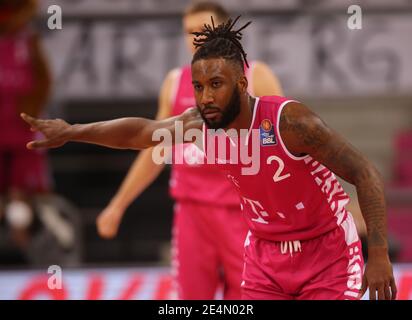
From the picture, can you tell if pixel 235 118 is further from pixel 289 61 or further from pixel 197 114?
pixel 289 61

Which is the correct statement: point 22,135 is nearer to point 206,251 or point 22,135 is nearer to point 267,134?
point 206,251

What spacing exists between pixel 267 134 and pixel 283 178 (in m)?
0.21

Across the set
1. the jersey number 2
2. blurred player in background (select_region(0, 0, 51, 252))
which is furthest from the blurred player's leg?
blurred player in background (select_region(0, 0, 51, 252))

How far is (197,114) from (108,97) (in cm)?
489

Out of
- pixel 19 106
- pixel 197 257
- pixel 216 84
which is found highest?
pixel 19 106

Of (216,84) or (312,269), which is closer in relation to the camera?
(216,84)

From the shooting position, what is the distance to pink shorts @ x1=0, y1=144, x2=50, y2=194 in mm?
9164

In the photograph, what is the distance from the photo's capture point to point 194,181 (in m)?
5.86

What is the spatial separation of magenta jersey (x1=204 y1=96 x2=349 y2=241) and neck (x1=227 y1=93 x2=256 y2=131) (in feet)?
0.07

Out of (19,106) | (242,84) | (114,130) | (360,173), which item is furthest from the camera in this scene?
(19,106)

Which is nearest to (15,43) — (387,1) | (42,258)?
(42,258)

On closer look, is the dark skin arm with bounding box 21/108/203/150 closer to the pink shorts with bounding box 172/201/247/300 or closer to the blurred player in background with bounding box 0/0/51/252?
the pink shorts with bounding box 172/201/247/300

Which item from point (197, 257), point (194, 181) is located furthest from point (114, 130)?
point (197, 257)

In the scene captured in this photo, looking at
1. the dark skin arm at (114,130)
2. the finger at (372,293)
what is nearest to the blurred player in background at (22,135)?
the dark skin arm at (114,130)
